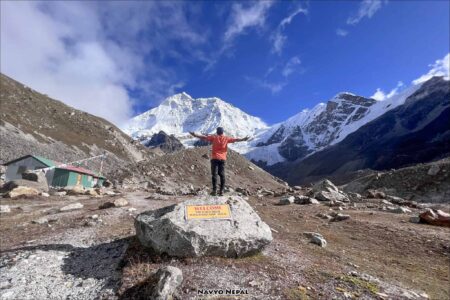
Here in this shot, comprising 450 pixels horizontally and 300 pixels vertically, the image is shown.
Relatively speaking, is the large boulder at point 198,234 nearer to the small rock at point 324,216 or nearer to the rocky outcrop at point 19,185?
the small rock at point 324,216

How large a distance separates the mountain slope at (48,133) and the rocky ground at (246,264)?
61568 millimetres

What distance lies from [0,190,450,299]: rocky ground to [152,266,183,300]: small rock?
0.71 ft

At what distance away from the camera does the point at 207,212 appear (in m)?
10.5

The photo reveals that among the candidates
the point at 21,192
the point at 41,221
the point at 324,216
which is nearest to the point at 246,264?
the point at 324,216

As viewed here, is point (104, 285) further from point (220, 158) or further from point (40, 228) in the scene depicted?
point (40, 228)

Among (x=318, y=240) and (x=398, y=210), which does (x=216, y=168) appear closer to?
(x=318, y=240)

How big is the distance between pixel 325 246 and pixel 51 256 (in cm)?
892

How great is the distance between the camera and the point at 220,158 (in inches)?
553

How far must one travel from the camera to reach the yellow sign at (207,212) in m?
10.3

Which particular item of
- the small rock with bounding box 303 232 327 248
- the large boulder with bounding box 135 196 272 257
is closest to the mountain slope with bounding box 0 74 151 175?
the large boulder with bounding box 135 196 272 257

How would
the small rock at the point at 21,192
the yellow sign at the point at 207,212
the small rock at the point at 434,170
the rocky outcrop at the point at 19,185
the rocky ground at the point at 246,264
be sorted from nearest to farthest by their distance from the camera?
the rocky ground at the point at 246,264, the yellow sign at the point at 207,212, the small rock at the point at 21,192, the rocky outcrop at the point at 19,185, the small rock at the point at 434,170

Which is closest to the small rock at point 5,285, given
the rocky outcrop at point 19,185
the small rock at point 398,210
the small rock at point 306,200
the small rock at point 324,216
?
the small rock at point 324,216

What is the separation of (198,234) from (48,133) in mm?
99785

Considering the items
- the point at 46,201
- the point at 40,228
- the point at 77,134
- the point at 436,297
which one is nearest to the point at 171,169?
→ the point at 46,201
